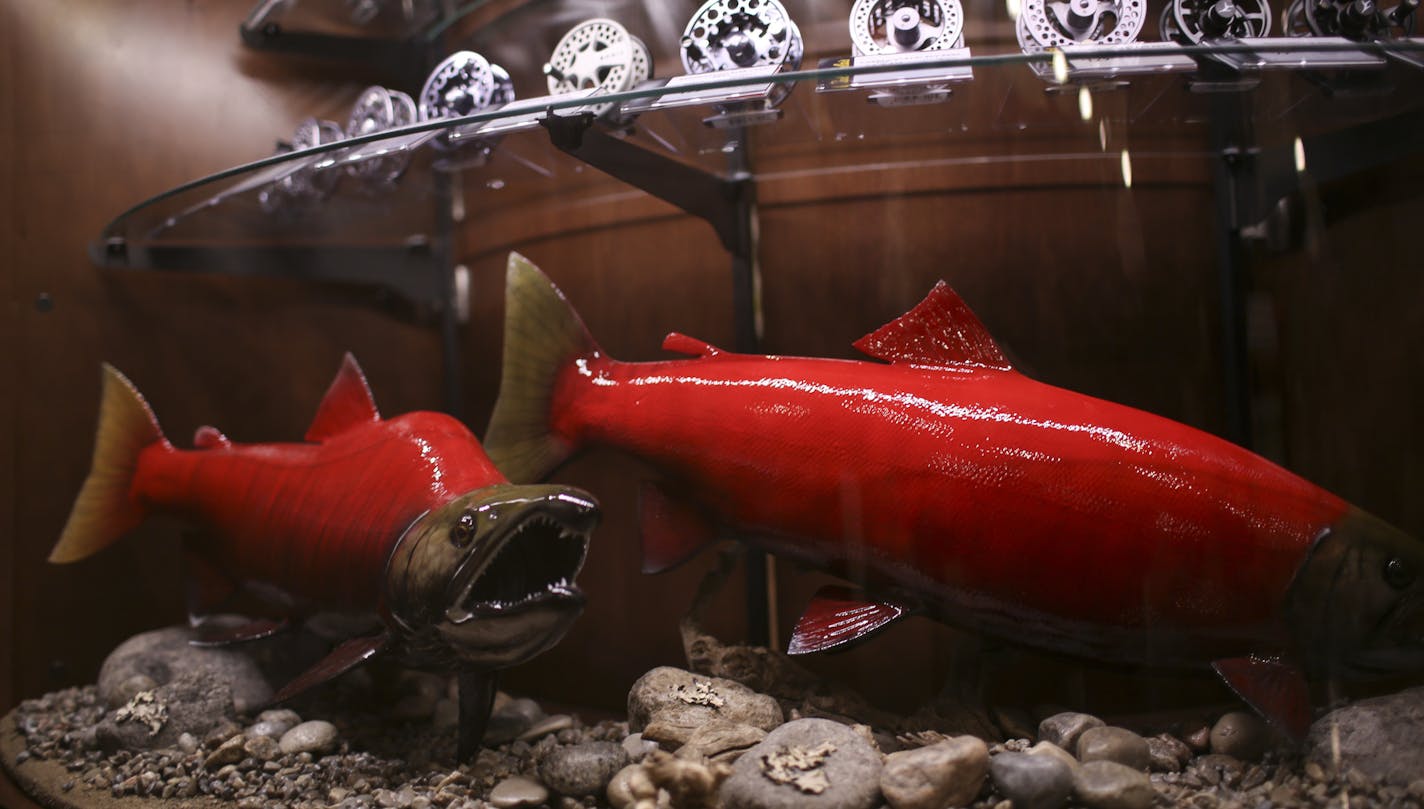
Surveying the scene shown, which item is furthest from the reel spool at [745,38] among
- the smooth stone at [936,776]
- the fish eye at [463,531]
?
the smooth stone at [936,776]

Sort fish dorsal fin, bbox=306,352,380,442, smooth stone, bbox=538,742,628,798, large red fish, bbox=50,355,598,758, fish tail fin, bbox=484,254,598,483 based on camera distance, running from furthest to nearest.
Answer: fish dorsal fin, bbox=306,352,380,442 < fish tail fin, bbox=484,254,598,483 < large red fish, bbox=50,355,598,758 < smooth stone, bbox=538,742,628,798

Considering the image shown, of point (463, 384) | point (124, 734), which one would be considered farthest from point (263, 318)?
point (124, 734)

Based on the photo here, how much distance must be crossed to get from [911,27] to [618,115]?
53 cm

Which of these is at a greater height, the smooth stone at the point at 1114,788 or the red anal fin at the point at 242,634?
the smooth stone at the point at 1114,788

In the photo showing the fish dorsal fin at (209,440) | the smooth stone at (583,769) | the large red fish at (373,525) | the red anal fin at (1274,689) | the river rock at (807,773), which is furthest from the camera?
the fish dorsal fin at (209,440)

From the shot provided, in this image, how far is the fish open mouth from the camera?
1.73 metres

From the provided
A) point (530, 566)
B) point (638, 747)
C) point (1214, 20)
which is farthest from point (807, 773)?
point (1214, 20)

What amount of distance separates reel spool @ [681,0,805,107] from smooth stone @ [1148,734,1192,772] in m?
1.24

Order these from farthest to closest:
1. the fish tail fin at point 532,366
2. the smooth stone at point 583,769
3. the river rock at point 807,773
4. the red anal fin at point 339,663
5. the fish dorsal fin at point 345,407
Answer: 1. the fish dorsal fin at point 345,407
2. the fish tail fin at point 532,366
3. the red anal fin at point 339,663
4. the smooth stone at point 583,769
5. the river rock at point 807,773

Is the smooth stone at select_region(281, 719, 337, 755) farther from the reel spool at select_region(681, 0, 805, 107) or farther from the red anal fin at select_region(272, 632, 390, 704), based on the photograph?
the reel spool at select_region(681, 0, 805, 107)

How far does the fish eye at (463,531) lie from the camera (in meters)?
1.75

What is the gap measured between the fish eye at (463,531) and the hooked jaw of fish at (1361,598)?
4.01 feet

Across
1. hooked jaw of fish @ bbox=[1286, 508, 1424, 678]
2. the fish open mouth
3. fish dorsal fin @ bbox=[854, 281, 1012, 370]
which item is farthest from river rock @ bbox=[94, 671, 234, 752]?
hooked jaw of fish @ bbox=[1286, 508, 1424, 678]

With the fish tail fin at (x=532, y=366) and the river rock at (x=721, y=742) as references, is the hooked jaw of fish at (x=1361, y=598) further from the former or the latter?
the fish tail fin at (x=532, y=366)
